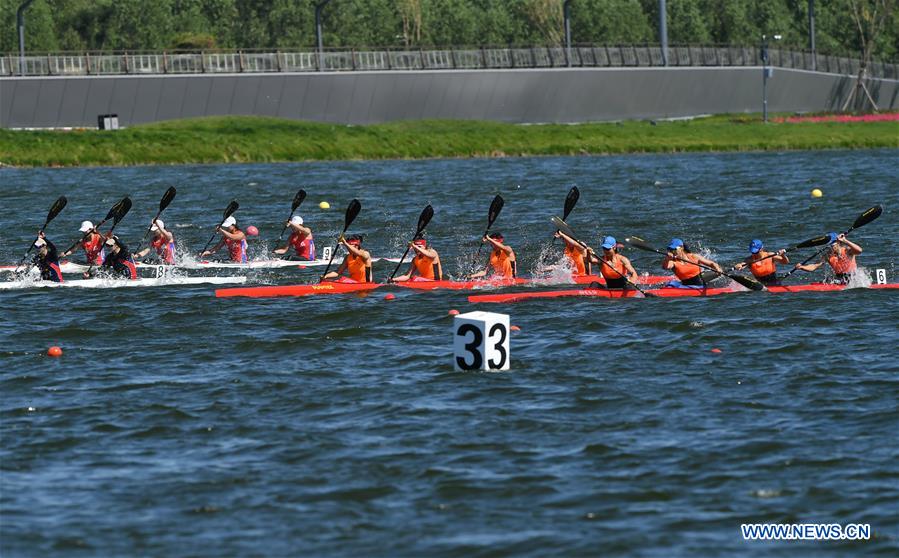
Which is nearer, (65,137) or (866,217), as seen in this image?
(866,217)

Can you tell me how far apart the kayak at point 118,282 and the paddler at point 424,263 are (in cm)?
389

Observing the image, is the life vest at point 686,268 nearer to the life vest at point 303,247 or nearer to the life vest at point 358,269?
the life vest at point 358,269

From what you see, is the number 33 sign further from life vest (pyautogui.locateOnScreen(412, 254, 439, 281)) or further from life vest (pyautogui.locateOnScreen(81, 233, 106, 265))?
life vest (pyautogui.locateOnScreen(81, 233, 106, 265))

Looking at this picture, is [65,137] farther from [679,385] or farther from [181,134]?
[679,385]

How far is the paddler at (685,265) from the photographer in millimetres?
29219

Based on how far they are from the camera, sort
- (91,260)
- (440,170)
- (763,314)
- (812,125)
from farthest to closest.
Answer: (812,125)
(440,170)
(91,260)
(763,314)

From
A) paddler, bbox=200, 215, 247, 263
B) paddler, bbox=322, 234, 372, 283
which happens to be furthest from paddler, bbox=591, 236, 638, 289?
paddler, bbox=200, 215, 247, 263

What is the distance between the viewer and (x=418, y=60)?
8738 cm

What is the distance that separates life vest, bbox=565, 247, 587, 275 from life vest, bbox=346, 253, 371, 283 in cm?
422

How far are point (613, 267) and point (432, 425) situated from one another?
1079cm

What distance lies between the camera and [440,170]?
67.5 metres

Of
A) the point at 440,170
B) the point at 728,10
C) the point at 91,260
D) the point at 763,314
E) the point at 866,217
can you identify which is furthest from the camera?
the point at 728,10

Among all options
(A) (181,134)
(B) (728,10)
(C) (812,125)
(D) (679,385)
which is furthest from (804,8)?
(D) (679,385)

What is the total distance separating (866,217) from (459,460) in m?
16.4
